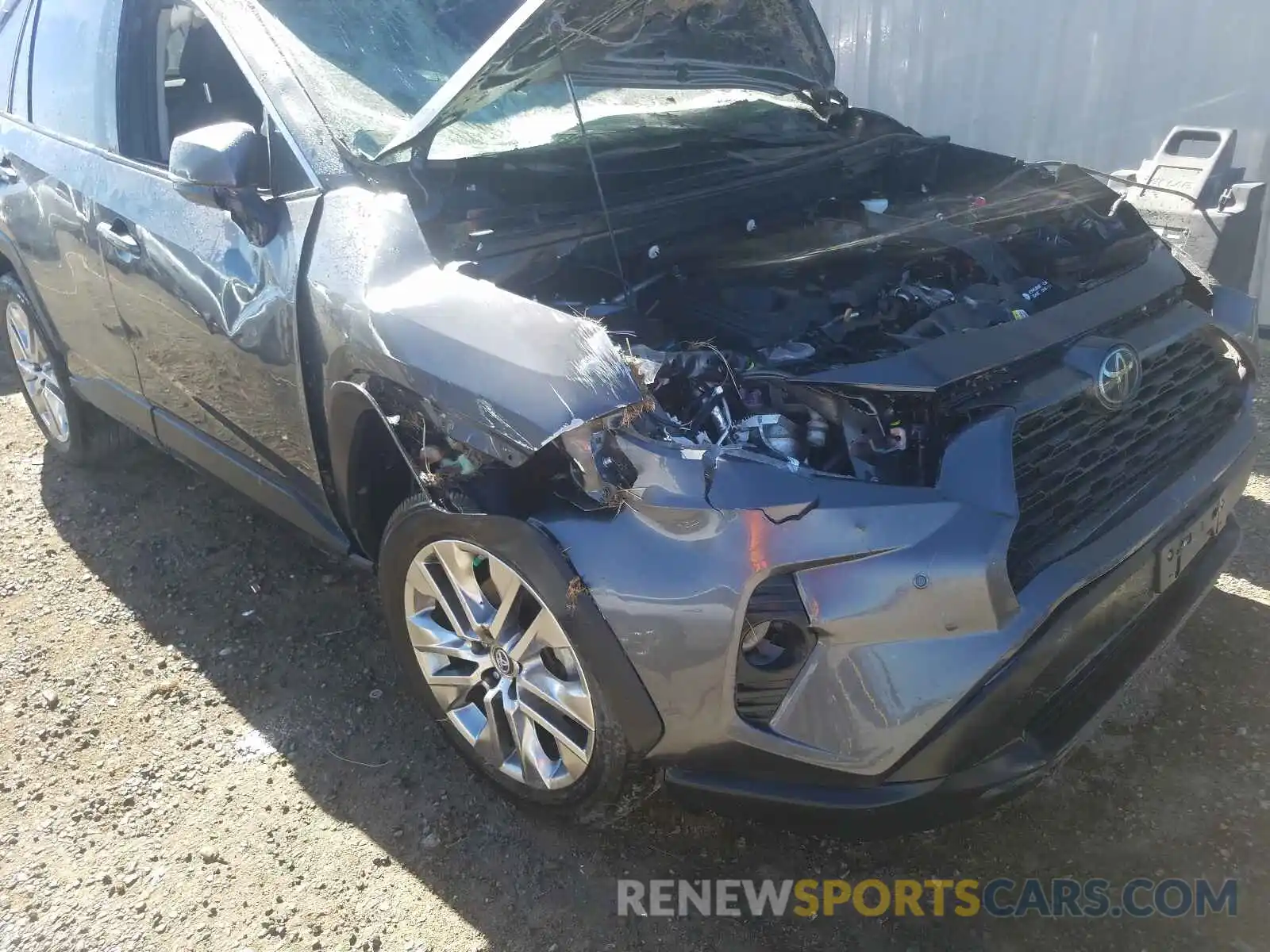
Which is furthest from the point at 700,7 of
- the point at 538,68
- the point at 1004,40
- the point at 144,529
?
the point at 1004,40

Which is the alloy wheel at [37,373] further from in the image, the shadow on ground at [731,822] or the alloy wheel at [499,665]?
the alloy wheel at [499,665]

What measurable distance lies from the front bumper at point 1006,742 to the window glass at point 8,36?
3.64 meters

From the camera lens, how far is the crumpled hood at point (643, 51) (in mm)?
2264

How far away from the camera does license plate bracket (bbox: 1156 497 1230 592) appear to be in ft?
6.84

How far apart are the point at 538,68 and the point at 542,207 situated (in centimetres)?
35

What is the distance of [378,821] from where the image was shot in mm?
2436

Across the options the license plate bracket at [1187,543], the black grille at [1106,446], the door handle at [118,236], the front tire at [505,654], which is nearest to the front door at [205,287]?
the door handle at [118,236]

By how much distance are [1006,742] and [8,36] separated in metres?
4.22

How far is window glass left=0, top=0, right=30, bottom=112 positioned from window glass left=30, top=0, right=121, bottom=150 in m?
0.21

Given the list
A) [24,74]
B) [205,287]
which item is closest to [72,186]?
[24,74]

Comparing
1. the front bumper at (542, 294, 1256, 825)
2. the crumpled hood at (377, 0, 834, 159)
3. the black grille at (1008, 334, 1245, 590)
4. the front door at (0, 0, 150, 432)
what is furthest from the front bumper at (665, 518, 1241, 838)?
the front door at (0, 0, 150, 432)

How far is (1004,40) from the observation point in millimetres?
5891

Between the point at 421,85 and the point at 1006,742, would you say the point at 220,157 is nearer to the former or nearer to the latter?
the point at 421,85

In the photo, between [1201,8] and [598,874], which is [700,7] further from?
[1201,8]
